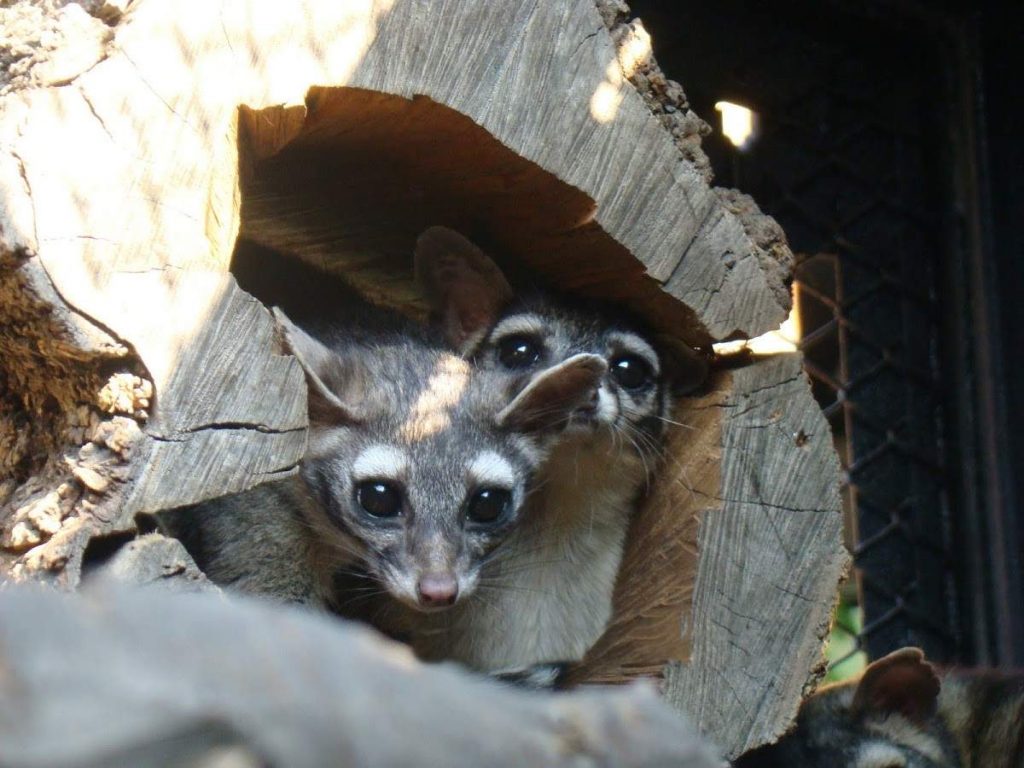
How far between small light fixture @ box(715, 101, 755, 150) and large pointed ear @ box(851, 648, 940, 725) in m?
2.13

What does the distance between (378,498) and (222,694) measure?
205 centimetres

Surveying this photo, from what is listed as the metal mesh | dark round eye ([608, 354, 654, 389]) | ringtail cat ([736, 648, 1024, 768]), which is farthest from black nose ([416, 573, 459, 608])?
the metal mesh

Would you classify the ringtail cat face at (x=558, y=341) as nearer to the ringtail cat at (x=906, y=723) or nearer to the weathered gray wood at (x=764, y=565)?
the weathered gray wood at (x=764, y=565)

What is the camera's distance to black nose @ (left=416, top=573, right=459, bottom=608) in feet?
10.2

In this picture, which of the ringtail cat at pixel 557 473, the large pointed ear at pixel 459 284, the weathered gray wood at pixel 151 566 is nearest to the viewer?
the weathered gray wood at pixel 151 566

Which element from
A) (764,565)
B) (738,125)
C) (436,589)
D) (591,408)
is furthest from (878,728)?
(738,125)

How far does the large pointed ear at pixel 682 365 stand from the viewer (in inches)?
147

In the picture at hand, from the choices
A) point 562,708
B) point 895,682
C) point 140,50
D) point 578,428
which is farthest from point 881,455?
point 562,708

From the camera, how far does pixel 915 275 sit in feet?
17.7

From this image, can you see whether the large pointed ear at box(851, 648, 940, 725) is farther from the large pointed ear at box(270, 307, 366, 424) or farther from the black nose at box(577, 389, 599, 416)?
the large pointed ear at box(270, 307, 366, 424)

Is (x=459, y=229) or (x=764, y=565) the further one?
(x=459, y=229)

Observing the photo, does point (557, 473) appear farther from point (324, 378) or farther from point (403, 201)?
point (403, 201)

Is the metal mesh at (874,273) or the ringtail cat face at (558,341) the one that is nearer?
the ringtail cat face at (558,341)

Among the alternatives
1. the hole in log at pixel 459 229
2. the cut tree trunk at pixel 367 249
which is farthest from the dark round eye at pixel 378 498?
the hole in log at pixel 459 229
